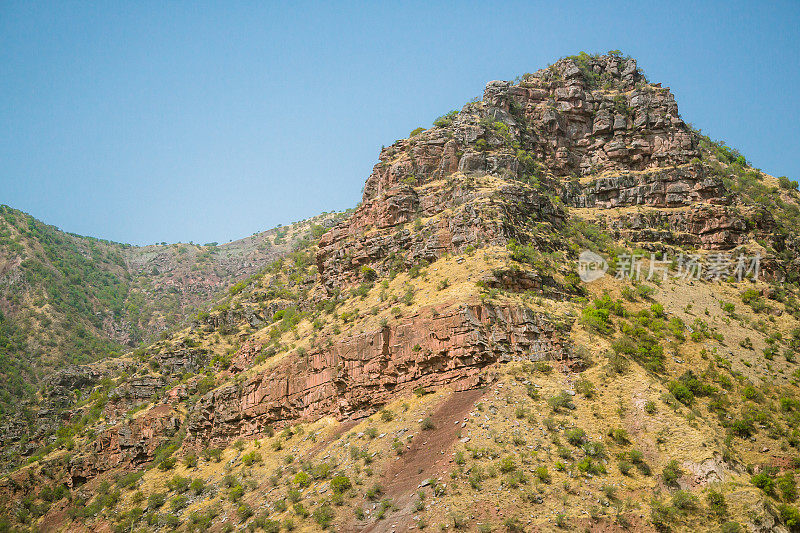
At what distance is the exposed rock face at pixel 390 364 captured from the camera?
44.2 m

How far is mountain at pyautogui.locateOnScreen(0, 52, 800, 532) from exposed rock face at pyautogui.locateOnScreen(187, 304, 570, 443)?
0.19 m

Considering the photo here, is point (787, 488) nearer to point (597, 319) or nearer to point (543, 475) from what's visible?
point (543, 475)

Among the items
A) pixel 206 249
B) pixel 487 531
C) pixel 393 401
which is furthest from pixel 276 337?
pixel 206 249

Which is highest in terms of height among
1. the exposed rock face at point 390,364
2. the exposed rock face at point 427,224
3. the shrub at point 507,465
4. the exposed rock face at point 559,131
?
the exposed rock face at point 559,131

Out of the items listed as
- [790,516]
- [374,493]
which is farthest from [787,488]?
[374,493]

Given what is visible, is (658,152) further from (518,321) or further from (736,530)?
(736,530)

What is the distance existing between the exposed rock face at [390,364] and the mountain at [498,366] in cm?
19

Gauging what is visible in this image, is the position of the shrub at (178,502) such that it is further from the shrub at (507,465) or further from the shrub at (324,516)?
the shrub at (507,465)

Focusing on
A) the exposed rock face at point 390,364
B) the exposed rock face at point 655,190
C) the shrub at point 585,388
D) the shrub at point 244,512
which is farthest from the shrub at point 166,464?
the exposed rock face at point 655,190

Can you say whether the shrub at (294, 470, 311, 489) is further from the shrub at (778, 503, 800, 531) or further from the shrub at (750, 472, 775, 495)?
the shrub at (778, 503, 800, 531)

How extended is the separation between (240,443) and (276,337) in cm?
1404

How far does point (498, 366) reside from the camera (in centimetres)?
4328

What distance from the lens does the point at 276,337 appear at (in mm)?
66500

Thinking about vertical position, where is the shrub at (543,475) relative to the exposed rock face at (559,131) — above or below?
below
